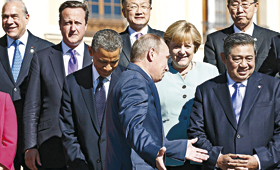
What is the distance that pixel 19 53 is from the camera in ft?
14.8

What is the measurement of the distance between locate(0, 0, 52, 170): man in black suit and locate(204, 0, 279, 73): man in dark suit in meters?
1.57

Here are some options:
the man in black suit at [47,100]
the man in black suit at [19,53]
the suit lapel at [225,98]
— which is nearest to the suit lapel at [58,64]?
the man in black suit at [47,100]

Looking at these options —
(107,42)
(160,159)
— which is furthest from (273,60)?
(160,159)

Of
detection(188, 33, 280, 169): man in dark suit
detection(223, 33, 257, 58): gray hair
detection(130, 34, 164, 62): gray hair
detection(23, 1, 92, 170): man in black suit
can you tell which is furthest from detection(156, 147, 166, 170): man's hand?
detection(23, 1, 92, 170): man in black suit

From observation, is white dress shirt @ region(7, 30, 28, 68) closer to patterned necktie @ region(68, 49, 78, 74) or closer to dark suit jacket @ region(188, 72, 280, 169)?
patterned necktie @ region(68, 49, 78, 74)

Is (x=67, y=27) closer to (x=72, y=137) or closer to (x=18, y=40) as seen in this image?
(x=18, y=40)

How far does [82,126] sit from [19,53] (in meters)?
1.20

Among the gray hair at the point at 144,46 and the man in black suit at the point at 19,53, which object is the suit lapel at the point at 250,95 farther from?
the man in black suit at the point at 19,53

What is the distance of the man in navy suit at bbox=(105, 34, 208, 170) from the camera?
107 inches

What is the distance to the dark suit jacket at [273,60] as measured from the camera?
4176 millimetres

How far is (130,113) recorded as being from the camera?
109 inches

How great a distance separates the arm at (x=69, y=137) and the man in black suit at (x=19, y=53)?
748mm

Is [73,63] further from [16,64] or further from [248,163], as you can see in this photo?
[248,163]

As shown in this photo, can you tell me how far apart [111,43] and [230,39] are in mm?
929
